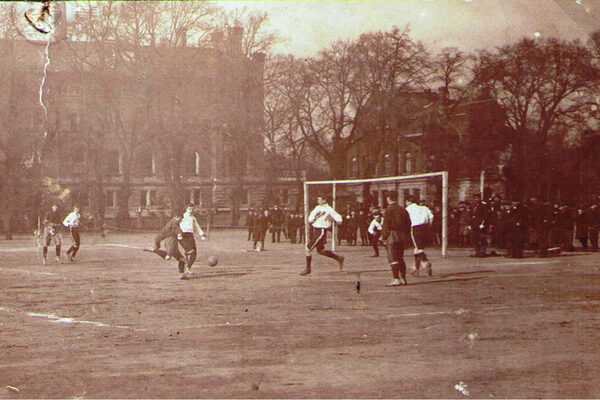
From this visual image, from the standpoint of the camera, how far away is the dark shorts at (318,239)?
51.5 feet

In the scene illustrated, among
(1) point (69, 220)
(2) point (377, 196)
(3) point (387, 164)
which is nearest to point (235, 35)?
(3) point (387, 164)

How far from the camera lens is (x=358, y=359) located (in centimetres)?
668

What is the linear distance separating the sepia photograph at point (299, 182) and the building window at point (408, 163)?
0.17 m

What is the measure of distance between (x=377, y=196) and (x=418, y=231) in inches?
412

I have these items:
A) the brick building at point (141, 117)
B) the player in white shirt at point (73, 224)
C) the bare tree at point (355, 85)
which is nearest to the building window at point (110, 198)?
the brick building at point (141, 117)

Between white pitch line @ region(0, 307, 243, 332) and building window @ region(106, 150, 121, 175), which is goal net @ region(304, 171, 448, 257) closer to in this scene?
building window @ region(106, 150, 121, 175)

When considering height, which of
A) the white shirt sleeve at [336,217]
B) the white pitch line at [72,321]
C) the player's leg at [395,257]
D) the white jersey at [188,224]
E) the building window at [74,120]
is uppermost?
the building window at [74,120]

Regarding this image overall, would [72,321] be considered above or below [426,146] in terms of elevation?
below

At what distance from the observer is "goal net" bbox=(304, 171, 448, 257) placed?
20453 millimetres

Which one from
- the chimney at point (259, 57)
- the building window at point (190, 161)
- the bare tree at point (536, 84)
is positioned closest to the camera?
the bare tree at point (536, 84)

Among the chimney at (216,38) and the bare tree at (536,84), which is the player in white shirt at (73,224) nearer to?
the chimney at (216,38)

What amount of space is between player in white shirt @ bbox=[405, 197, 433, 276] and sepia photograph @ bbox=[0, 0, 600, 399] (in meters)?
0.07

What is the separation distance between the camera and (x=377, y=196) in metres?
25.7

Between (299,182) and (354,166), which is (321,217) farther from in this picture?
(299,182)
